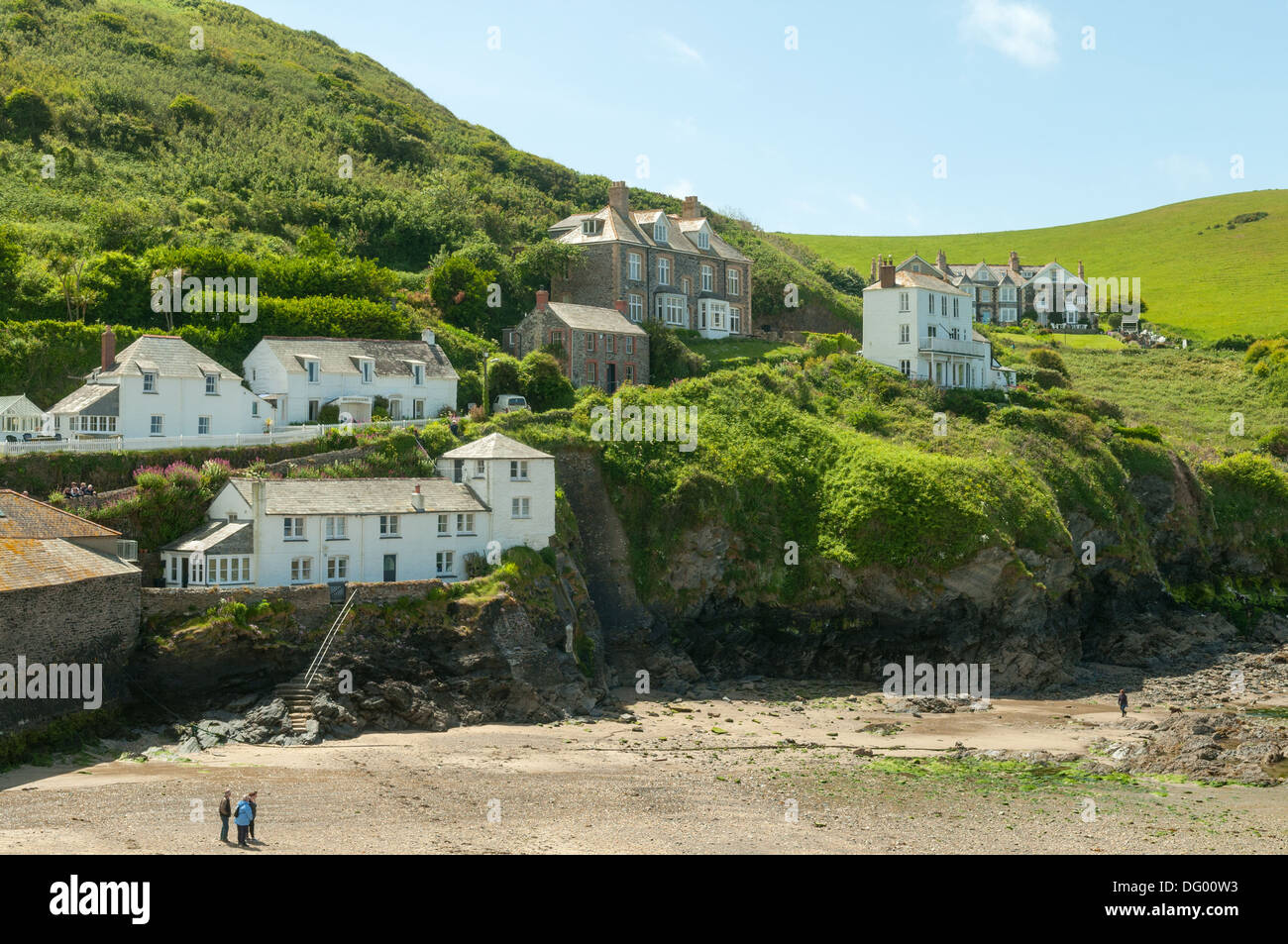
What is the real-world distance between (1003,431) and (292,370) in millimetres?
36501

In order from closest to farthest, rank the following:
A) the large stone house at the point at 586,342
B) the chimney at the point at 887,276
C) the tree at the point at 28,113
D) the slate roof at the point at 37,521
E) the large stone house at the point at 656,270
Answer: the slate roof at the point at 37,521 → the large stone house at the point at 586,342 → the chimney at the point at 887,276 → the large stone house at the point at 656,270 → the tree at the point at 28,113

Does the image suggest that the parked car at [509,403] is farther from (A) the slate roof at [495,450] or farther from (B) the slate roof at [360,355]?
(A) the slate roof at [495,450]

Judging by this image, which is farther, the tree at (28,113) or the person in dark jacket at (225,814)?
the tree at (28,113)

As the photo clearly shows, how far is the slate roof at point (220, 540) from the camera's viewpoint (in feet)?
138

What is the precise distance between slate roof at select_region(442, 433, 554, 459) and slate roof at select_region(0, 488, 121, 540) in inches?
530

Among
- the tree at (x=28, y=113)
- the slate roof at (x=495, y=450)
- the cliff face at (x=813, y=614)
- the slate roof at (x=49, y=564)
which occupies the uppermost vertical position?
the tree at (x=28, y=113)

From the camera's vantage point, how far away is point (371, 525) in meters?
44.5

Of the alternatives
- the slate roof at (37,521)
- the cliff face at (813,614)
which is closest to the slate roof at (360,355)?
the cliff face at (813,614)

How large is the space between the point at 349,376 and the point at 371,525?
13.4 metres

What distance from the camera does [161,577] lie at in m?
43.0

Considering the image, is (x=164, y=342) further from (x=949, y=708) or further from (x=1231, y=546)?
(x=1231, y=546)

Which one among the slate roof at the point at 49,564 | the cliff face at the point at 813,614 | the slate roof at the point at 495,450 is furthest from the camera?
the cliff face at the point at 813,614

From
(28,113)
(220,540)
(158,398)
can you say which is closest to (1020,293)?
(28,113)

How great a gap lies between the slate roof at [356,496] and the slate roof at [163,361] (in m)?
8.31
